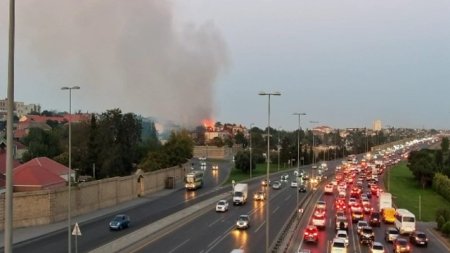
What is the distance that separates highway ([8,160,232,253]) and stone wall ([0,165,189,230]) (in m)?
2.96

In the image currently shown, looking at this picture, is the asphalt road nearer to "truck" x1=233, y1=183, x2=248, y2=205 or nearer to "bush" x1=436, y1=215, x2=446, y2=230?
"bush" x1=436, y1=215, x2=446, y2=230

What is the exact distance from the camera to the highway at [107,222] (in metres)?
38.2

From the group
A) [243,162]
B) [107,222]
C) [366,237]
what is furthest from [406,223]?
[243,162]

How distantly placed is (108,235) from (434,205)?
4990cm

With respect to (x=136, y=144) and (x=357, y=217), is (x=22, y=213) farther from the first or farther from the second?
(x=136, y=144)

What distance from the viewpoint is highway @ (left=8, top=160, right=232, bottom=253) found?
38250mm

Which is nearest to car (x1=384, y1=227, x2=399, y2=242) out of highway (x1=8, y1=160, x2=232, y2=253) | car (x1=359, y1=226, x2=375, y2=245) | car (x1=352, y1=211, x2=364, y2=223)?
car (x1=359, y1=226, x2=375, y2=245)

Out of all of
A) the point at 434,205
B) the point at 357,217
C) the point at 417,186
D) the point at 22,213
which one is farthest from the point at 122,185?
the point at 417,186

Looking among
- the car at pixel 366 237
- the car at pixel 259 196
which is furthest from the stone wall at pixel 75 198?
the car at pixel 366 237

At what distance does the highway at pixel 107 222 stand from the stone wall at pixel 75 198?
2.96 meters

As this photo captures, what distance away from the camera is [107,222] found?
5150 cm

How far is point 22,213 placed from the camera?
46.8 meters

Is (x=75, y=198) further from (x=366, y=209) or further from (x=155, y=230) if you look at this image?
(x=366, y=209)

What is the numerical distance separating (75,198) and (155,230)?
46.2 ft
